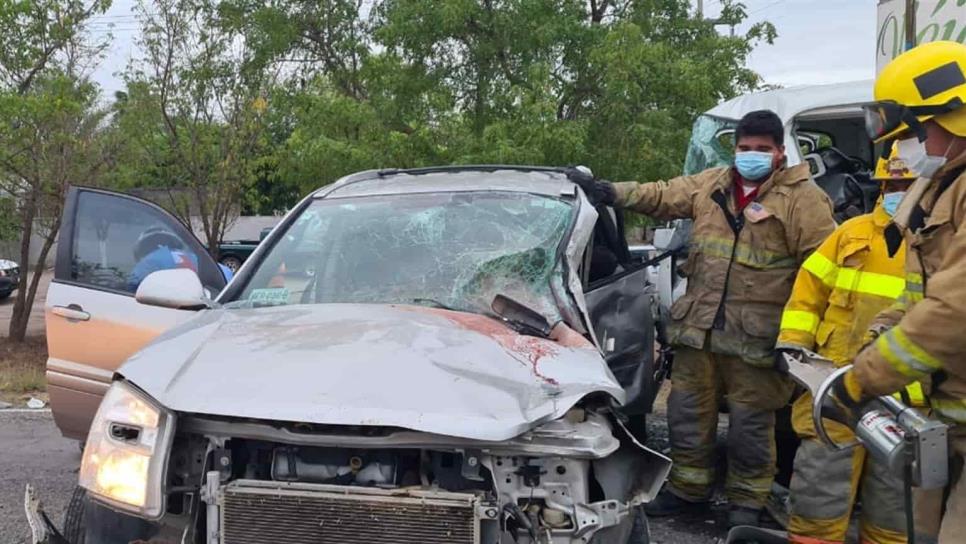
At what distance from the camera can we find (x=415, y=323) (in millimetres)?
3082

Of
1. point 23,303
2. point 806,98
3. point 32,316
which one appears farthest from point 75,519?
point 32,316

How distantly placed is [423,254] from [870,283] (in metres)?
1.86

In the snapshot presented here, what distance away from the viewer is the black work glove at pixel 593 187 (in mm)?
4277

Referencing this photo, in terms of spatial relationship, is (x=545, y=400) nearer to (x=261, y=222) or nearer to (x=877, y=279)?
(x=877, y=279)

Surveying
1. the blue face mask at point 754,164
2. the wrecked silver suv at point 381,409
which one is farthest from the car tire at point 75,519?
the blue face mask at point 754,164

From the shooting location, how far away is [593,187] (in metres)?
4.29

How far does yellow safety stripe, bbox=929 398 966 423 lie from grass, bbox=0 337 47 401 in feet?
24.2

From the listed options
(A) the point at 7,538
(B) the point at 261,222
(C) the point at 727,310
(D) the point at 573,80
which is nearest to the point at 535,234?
(C) the point at 727,310

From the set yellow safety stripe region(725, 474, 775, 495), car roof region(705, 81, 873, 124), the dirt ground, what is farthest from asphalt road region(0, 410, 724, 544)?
the dirt ground

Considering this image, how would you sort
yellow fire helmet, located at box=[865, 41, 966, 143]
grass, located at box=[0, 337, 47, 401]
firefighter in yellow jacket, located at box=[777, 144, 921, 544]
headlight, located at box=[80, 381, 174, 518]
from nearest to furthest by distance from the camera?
yellow fire helmet, located at box=[865, 41, 966, 143] < headlight, located at box=[80, 381, 174, 518] < firefighter in yellow jacket, located at box=[777, 144, 921, 544] < grass, located at box=[0, 337, 47, 401]

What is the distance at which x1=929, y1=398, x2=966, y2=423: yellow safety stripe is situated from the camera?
97.2 inches

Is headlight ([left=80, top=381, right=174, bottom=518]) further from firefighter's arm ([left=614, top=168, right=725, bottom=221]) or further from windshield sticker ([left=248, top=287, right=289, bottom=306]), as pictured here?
firefighter's arm ([left=614, top=168, right=725, bottom=221])

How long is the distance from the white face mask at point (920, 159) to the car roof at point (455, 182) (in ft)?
5.47

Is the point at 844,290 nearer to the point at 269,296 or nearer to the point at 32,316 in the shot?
the point at 269,296
